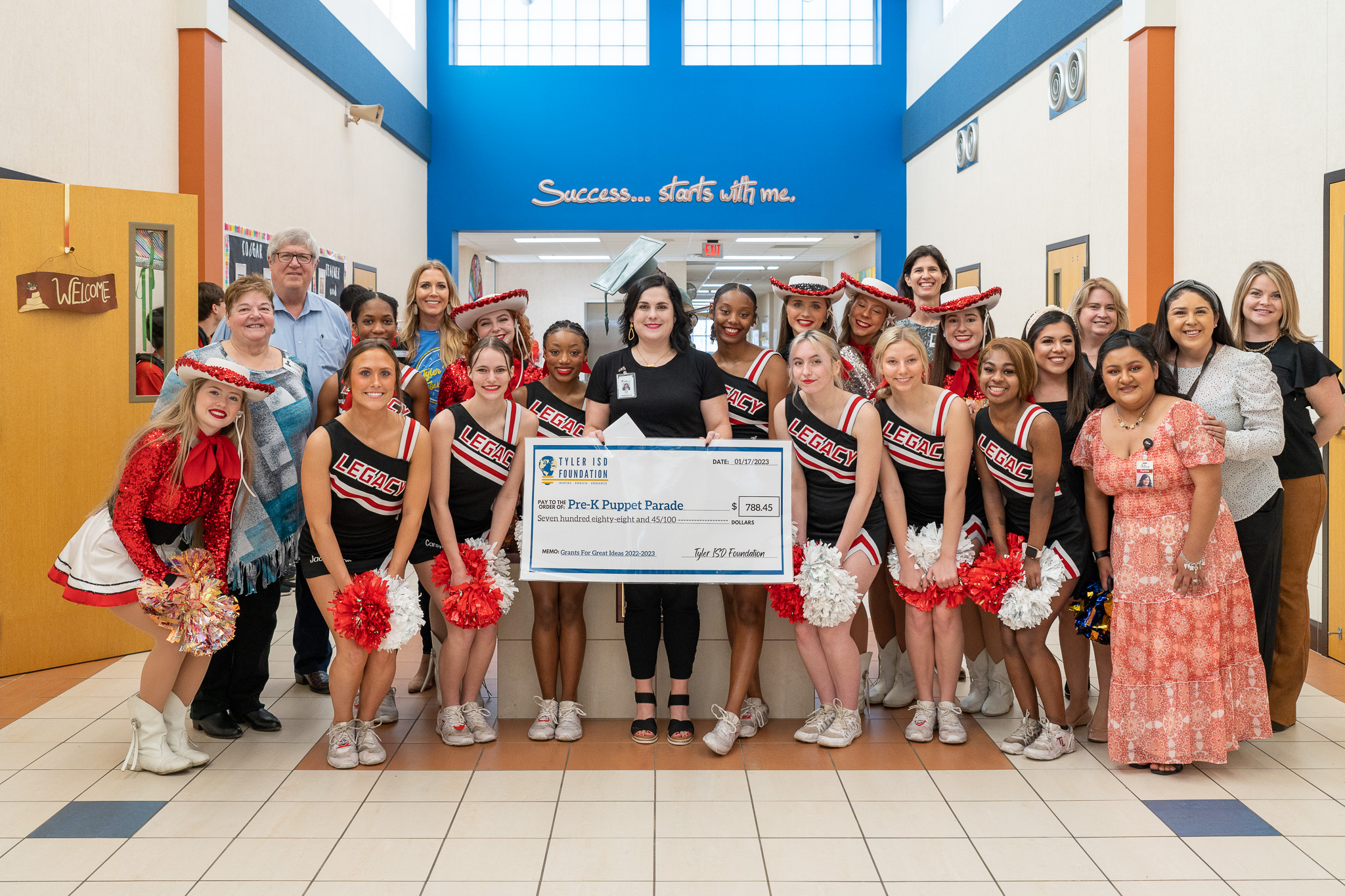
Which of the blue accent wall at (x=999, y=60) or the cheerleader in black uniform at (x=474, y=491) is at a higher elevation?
the blue accent wall at (x=999, y=60)

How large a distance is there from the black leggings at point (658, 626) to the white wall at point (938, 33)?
6.86m

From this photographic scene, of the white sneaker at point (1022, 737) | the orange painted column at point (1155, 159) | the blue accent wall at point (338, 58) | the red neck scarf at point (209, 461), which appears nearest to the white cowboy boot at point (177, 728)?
the red neck scarf at point (209, 461)

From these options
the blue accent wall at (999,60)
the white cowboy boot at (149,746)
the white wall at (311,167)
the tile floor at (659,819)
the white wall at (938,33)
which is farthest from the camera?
the white wall at (938,33)

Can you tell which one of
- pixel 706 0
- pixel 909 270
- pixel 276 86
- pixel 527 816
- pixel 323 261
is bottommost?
pixel 527 816

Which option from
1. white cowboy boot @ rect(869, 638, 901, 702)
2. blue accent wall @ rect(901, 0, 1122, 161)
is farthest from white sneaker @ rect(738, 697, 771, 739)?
blue accent wall @ rect(901, 0, 1122, 161)

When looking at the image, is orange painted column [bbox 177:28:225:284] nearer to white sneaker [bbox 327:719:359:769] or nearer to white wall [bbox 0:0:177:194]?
white wall [bbox 0:0:177:194]

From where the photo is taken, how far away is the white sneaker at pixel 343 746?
3.25 m

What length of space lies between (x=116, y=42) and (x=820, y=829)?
5281 millimetres

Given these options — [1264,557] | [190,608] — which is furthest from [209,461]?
[1264,557]

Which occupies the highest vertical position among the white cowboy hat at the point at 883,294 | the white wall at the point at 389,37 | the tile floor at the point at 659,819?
the white wall at the point at 389,37

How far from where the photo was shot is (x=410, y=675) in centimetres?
436

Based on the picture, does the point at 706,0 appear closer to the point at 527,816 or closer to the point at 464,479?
the point at 464,479

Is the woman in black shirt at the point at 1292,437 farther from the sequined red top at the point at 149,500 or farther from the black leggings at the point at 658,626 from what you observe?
the sequined red top at the point at 149,500

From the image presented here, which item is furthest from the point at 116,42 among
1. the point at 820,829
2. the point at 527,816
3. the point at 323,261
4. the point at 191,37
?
the point at 820,829
